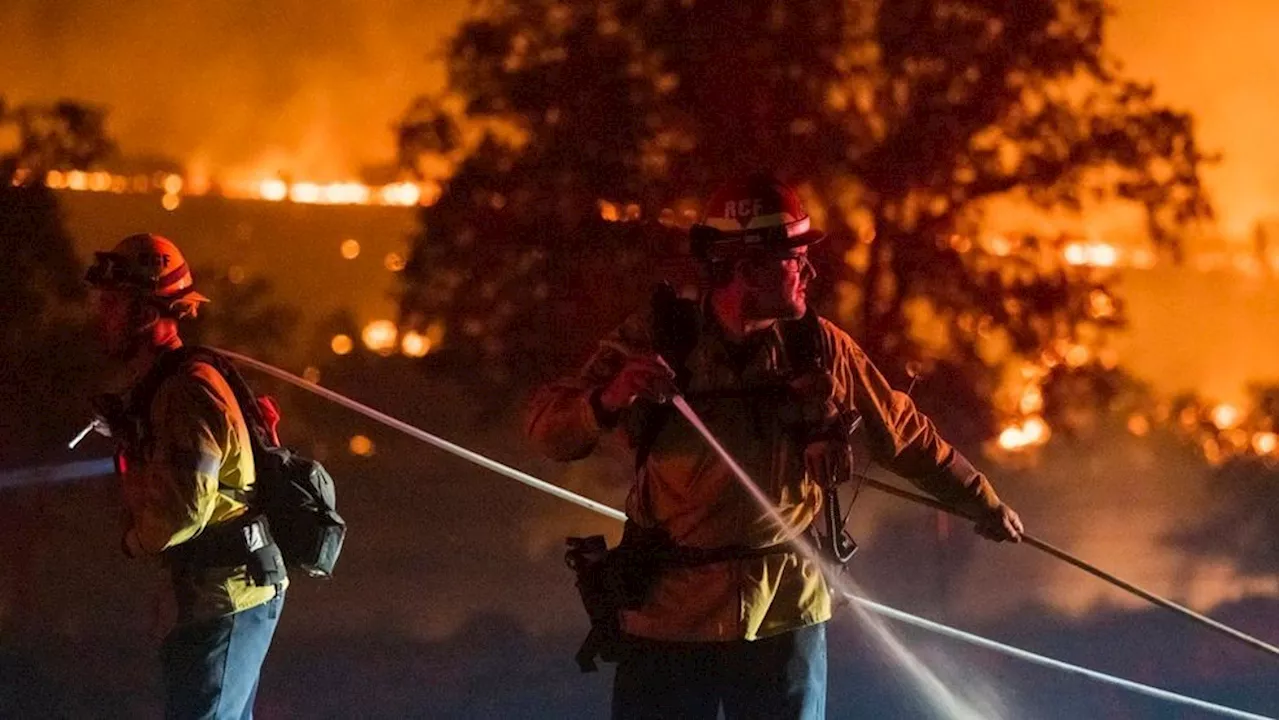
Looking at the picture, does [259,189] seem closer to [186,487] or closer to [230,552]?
[230,552]

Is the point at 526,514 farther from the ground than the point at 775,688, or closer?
closer

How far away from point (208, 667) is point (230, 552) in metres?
0.28

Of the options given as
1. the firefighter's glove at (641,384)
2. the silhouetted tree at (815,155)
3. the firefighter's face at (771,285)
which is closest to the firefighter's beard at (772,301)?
the firefighter's face at (771,285)

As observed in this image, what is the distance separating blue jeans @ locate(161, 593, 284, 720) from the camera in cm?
305

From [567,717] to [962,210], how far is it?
10.1 feet

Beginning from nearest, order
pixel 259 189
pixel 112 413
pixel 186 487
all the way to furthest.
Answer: pixel 186 487
pixel 112 413
pixel 259 189

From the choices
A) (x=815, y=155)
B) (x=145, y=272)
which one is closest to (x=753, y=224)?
(x=145, y=272)

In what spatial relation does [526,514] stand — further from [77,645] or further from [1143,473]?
[1143,473]

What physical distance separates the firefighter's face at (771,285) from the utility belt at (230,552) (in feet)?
4.43

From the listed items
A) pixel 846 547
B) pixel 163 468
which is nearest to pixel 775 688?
pixel 846 547

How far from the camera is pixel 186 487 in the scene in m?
2.92

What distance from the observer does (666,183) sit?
19.7 feet

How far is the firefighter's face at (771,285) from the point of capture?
2.79 meters

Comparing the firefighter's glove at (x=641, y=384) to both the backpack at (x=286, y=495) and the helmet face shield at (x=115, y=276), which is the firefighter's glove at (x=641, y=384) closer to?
the backpack at (x=286, y=495)
